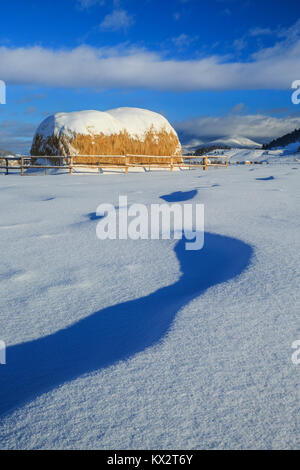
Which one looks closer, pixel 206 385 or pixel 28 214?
pixel 206 385

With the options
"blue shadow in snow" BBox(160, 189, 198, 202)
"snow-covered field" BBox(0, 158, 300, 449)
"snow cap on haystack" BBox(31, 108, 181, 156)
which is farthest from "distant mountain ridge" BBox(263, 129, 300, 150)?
"snow-covered field" BBox(0, 158, 300, 449)

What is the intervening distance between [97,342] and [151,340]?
0.93 ft

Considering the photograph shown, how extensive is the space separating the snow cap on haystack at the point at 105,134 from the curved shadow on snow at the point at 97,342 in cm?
1631

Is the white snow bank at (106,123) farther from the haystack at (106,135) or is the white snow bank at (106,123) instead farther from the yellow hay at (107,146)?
the yellow hay at (107,146)

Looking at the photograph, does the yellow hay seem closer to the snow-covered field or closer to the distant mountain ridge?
the snow-covered field

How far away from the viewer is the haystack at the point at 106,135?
17.1 m

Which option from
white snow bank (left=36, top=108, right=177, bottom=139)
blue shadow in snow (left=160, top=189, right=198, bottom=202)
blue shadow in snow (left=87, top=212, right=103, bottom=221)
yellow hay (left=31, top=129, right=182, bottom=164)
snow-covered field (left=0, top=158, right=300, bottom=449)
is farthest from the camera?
white snow bank (left=36, top=108, right=177, bottom=139)

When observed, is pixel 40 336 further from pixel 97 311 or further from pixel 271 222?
pixel 271 222

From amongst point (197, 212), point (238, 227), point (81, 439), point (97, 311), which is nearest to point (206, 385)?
point (81, 439)

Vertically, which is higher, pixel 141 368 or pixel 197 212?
pixel 197 212

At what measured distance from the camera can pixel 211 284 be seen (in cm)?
193

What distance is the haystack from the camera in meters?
17.1

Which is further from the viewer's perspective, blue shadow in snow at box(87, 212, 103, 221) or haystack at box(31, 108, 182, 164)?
haystack at box(31, 108, 182, 164)
